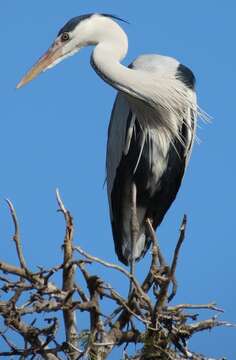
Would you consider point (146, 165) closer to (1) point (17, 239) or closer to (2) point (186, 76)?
(2) point (186, 76)

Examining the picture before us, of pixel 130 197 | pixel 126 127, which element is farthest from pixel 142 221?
pixel 126 127

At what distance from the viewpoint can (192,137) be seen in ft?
22.3

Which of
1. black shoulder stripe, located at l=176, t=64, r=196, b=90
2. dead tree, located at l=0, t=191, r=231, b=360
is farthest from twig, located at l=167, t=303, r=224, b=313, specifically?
black shoulder stripe, located at l=176, t=64, r=196, b=90

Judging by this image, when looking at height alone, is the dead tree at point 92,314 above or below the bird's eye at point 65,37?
below

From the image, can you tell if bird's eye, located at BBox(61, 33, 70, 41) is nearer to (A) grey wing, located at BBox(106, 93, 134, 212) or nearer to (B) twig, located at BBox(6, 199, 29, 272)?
(A) grey wing, located at BBox(106, 93, 134, 212)

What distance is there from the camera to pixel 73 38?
6684mm

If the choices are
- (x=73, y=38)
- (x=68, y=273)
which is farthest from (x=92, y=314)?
(x=73, y=38)

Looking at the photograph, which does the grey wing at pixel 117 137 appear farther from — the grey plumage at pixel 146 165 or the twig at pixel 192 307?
the twig at pixel 192 307

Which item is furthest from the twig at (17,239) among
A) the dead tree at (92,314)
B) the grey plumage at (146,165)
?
the grey plumage at (146,165)

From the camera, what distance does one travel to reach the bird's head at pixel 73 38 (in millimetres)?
6668

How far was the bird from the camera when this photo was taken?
6.58m

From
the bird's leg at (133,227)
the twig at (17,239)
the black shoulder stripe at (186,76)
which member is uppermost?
the black shoulder stripe at (186,76)

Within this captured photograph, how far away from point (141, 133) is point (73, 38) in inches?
31.4

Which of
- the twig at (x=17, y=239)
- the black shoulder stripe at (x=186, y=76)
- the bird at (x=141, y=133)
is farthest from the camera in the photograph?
the black shoulder stripe at (x=186, y=76)
